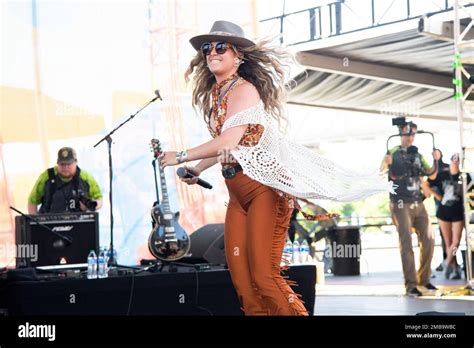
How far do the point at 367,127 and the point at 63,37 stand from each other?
1121cm

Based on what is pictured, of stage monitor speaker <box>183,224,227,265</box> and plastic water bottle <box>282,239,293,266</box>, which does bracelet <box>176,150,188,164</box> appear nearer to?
plastic water bottle <box>282,239,293,266</box>

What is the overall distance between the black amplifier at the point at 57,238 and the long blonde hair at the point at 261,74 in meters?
1.76

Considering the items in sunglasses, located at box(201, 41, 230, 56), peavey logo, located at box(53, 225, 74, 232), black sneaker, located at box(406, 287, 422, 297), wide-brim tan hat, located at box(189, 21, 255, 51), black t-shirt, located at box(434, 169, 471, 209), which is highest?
wide-brim tan hat, located at box(189, 21, 255, 51)

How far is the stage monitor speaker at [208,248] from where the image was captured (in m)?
5.73

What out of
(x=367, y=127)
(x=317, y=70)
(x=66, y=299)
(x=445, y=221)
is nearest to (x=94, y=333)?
(x=66, y=299)

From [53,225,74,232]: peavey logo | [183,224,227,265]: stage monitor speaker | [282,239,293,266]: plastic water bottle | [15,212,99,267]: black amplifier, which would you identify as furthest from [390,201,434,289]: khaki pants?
[53,225,74,232]: peavey logo

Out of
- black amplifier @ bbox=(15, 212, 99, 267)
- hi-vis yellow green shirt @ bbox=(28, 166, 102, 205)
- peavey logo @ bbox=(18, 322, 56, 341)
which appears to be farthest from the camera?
hi-vis yellow green shirt @ bbox=(28, 166, 102, 205)

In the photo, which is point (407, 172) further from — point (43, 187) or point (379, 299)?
point (43, 187)

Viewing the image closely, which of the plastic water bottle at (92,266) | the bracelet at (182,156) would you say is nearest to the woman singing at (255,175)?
the bracelet at (182,156)

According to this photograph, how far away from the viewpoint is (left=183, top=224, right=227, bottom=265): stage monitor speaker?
573 cm

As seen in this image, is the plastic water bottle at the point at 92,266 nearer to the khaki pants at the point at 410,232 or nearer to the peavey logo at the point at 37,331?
the peavey logo at the point at 37,331

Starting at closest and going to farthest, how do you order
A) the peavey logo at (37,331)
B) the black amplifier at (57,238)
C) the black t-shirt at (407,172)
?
1. the peavey logo at (37,331)
2. the black amplifier at (57,238)
3. the black t-shirt at (407,172)

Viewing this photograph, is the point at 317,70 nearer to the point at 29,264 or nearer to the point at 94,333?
the point at 29,264

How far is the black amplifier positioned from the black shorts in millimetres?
5129
